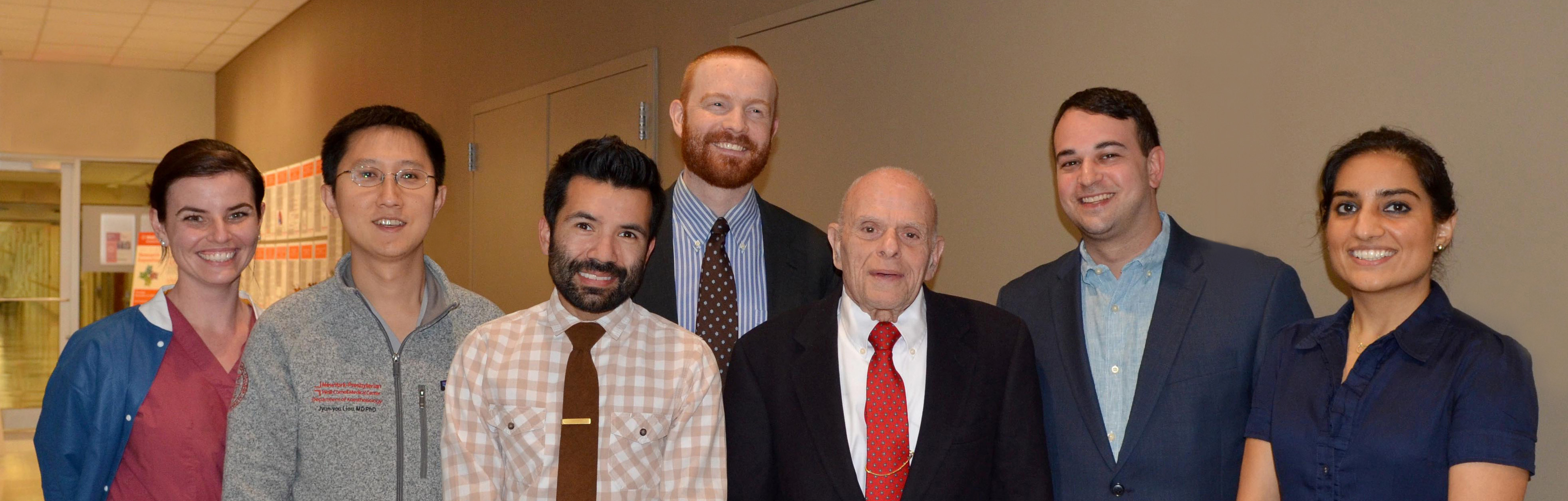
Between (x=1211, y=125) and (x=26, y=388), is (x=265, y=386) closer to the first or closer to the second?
(x=1211, y=125)

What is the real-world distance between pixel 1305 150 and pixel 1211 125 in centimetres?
26

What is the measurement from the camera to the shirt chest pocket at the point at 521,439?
2014 millimetres

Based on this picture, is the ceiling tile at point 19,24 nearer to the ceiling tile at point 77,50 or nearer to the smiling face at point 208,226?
the ceiling tile at point 77,50

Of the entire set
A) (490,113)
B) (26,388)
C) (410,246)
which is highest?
(490,113)

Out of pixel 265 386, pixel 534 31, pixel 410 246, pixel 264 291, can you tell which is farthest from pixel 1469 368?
pixel 264 291

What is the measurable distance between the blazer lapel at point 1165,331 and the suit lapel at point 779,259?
2.73 feet

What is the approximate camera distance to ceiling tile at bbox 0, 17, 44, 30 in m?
8.67

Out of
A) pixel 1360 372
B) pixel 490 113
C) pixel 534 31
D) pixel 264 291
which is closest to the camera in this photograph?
pixel 1360 372

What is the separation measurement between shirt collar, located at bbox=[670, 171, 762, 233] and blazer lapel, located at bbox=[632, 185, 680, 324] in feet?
0.19

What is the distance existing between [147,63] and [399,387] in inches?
413

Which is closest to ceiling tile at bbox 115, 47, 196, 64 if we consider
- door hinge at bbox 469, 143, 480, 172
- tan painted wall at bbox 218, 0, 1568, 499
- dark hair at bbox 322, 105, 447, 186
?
door hinge at bbox 469, 143, 480, 172

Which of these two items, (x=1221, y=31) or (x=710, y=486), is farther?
(x=1221, y=31)

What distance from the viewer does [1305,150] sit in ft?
8.23

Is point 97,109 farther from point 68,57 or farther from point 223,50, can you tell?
point 223,50
